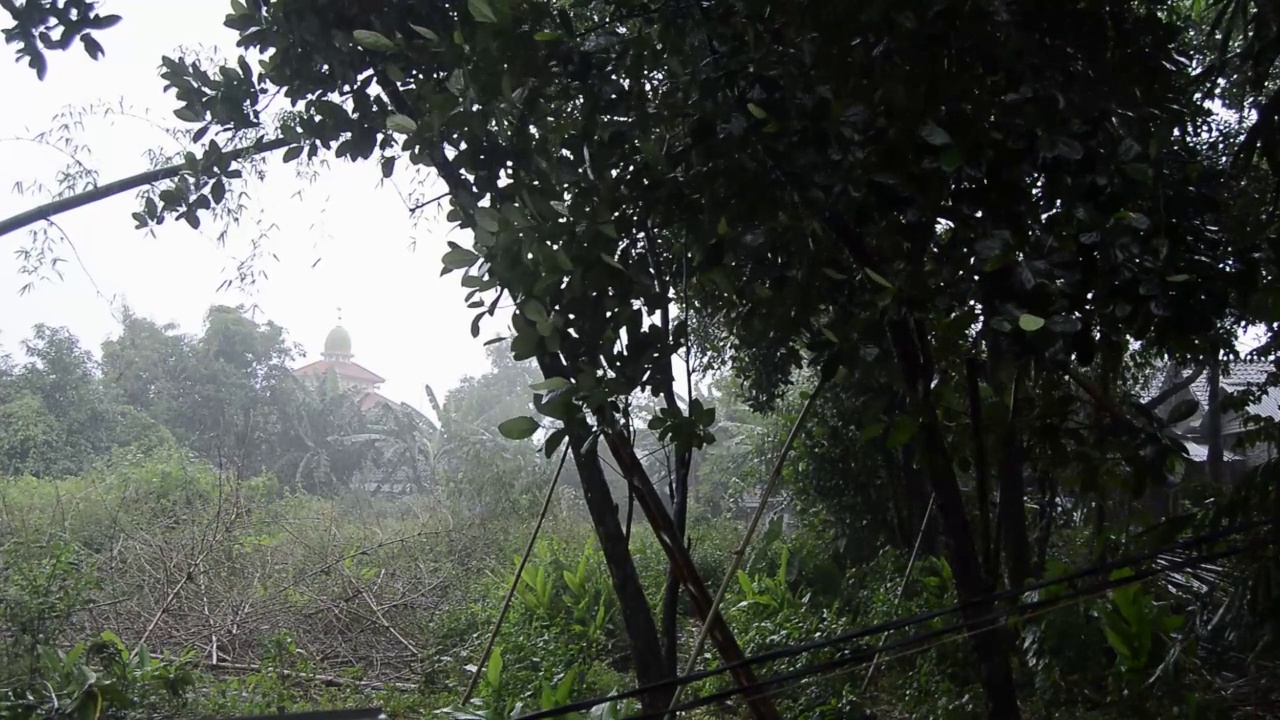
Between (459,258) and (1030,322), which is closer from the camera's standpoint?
(1030,322)

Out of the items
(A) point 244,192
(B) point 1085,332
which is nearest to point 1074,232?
(B) point 1085,332

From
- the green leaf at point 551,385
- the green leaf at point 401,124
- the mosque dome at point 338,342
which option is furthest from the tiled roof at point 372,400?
the green leaf at point 551,385

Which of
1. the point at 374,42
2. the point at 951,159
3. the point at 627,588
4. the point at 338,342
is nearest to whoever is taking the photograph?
the point at 951,159

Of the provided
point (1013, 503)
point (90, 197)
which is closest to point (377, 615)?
point (90, 197)

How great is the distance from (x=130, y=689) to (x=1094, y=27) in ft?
9.13

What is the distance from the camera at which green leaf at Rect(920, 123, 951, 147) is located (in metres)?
1.12

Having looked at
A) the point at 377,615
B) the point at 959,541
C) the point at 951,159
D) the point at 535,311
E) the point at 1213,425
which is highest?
the point at 951,159

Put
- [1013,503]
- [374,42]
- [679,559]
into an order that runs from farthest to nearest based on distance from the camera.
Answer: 1. [1013,503]
2. [679,559]
3. [374,42]

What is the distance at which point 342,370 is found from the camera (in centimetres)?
376

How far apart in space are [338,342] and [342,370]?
0.28 meters

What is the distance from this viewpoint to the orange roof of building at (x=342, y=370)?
12.2 feet

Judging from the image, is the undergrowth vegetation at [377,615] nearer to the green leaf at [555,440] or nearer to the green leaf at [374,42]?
the green leaf at [555,440]

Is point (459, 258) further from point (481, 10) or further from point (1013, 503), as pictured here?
point (1013, 503)

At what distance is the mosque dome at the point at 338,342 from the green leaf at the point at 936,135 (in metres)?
2.64
